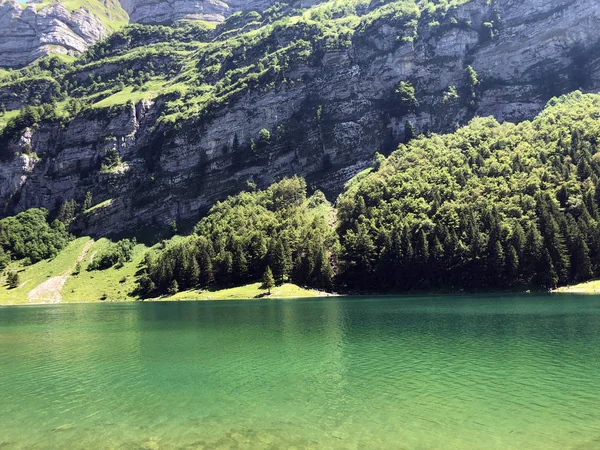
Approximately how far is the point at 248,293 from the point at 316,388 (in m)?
120

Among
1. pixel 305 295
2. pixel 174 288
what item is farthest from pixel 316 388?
pixel 174 288

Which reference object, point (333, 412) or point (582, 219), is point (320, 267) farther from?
point (333, 412)

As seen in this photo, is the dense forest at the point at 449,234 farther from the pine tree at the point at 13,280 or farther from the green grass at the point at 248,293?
the pine tree at the point at 13,280

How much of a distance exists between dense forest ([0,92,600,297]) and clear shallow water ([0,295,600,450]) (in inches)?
2974

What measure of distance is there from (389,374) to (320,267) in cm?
11825

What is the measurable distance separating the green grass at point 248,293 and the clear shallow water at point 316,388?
84.4 m

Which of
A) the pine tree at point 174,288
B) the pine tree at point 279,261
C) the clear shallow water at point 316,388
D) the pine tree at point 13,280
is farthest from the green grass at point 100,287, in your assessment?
the clear shallow water at point 316,388

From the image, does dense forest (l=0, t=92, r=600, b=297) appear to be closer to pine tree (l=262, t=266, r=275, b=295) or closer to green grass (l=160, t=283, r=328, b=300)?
pine tree (l=262, t=266, r=275, b=295)

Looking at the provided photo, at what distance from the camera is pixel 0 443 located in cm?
2430

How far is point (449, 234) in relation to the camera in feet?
479

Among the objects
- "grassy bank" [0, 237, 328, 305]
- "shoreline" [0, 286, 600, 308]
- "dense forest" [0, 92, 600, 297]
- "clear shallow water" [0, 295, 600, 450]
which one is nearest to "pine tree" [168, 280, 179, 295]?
"dense forest" [0, 92, 600, 297]

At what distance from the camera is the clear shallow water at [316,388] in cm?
2380

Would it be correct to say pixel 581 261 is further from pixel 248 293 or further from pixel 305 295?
pixel 248 293

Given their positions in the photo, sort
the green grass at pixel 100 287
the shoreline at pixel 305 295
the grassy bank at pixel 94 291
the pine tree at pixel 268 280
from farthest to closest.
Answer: the green grass at pixel 100 287 → the grassy bank at pixel 94 291 → the pine tree at pixel 268 280 → the shoreline at pixel 305 295
